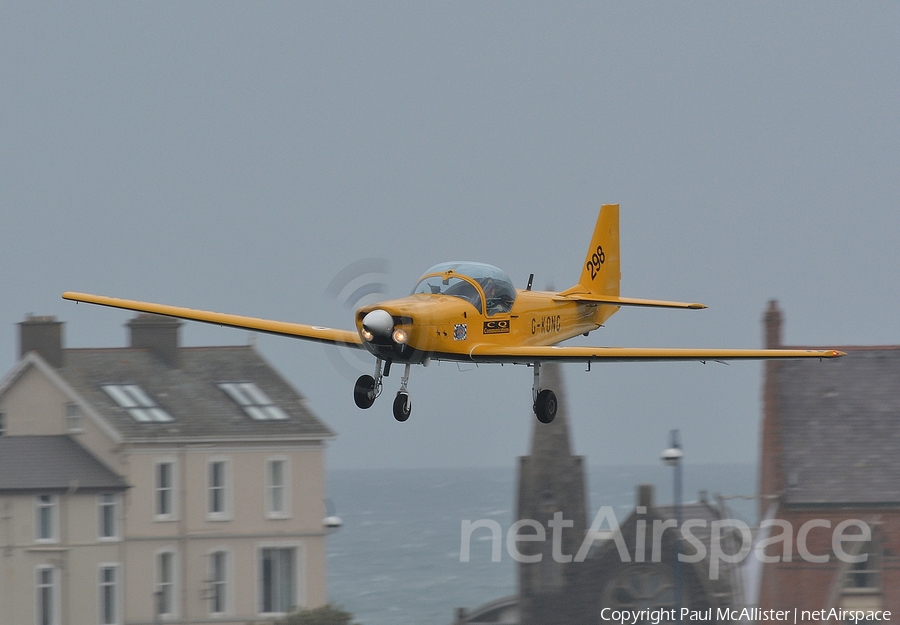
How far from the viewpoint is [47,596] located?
6122 cm

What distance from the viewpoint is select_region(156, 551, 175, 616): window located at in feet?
206

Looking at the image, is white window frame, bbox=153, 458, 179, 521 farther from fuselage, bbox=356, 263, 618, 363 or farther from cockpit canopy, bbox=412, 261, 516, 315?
cockpit canopy, bbox=412, 261, 516, 315

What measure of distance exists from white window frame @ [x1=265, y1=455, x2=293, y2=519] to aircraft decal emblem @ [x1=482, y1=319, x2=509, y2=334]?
39530 millimetres

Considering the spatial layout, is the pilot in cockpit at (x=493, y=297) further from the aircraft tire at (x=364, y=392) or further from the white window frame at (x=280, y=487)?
the white window frame at (x=280, y=487)

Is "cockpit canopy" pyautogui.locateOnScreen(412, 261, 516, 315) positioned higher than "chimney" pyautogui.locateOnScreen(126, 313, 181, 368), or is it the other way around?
"cockpit canopy" pyautogui.locateOnScreen(412, 261, 516, 315)

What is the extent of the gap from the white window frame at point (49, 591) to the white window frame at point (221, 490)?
7357 millimetres

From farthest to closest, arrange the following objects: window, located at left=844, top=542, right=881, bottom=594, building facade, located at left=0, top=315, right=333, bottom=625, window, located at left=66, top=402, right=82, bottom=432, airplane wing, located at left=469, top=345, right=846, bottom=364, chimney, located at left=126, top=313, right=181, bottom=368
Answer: window, located at left=844, top=542, right=881, bottom=594 → chimney, located at left=126, top=313, right=181, bottom=368 → window, located at left=66, top=402, right=82, bottom=432 → building facade, located at left=0, top=315, right=333, bottom=625 → airplane wing, located at left=469, top=345, right=846, bottom=364

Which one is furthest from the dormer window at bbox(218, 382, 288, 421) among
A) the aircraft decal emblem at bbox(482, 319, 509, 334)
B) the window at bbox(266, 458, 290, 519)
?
the aircraft decal emblem at bbox(482, 319, 509, 334)

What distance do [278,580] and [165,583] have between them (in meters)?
5.35

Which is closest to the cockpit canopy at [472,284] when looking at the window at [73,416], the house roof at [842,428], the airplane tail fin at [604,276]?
the airplane tail fin at [604,276]

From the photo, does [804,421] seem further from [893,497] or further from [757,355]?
[757,355]

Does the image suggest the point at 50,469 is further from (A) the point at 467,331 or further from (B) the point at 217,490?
(A) the point at 467,331

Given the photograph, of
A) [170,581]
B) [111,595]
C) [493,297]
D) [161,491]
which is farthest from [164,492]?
[493,297]

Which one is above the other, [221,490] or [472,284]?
[472,284]
